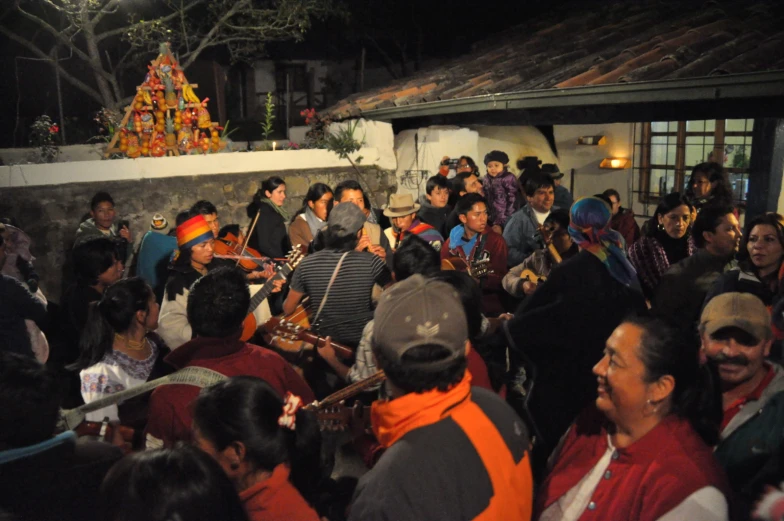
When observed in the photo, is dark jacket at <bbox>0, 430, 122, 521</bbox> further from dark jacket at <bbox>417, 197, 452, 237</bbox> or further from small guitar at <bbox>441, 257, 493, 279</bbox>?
dark jacket at <bbox>417, 197, 452, 237</bbox>

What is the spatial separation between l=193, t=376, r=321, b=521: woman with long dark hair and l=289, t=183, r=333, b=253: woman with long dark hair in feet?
14.1

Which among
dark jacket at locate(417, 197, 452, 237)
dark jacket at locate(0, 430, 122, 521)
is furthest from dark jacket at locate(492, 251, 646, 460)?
dark jacket at locate(417, 197, 452, 237)

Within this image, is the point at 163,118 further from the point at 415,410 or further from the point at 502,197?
the point at 415,410

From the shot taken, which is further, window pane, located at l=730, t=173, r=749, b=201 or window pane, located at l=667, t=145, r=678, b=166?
window pane, located at l=667, t=145, r=678, b=166

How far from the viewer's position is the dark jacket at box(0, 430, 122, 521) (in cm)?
192

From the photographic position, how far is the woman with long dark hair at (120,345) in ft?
10.5

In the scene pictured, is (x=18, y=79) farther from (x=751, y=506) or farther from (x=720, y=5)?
(x=751, y=506)

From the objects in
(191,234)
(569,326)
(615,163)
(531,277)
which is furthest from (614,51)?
(191,234)

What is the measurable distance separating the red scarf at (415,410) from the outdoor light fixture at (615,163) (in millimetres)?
9096

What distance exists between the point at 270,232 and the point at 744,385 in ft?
18.3

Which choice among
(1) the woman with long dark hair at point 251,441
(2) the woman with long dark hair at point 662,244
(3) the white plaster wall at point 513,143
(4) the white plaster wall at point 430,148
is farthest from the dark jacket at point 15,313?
(3) the white plaster wall at point 513,143

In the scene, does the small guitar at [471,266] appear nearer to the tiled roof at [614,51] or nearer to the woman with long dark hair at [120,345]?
the tiled roof at [614,51]

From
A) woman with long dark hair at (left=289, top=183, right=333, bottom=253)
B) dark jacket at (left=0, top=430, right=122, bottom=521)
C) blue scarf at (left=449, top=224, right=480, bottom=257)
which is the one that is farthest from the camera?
woman with long dark hair at (left=289, top=183, right=333, bottom=253)

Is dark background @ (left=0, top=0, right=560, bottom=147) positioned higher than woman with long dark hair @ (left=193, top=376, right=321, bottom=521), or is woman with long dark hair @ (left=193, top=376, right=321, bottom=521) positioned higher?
dark background @ (left=0, top=0, right=560, bottom=147)
